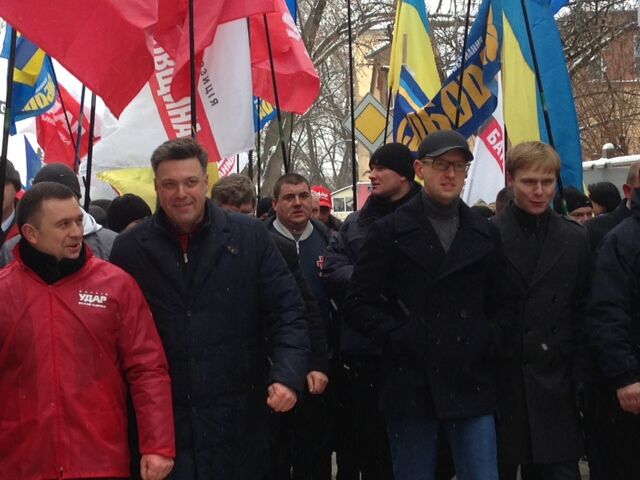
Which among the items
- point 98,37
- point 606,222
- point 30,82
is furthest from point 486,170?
point 98,37

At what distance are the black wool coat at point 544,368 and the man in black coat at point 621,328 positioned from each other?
126mm

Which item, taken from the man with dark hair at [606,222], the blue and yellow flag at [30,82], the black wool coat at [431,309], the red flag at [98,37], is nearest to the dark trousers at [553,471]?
the black wool coat at [431,309]

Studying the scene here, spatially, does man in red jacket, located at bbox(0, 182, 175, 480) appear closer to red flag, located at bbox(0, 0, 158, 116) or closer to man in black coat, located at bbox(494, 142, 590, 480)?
man in black coat, located at bbox(494, 142, 590, 480)

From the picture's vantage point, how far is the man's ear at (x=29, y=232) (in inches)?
173

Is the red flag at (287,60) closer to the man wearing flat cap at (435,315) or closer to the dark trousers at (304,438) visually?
the dark trousers at (304,438)

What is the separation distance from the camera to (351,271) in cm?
617

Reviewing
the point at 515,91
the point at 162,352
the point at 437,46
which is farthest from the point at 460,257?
the point at 437,46

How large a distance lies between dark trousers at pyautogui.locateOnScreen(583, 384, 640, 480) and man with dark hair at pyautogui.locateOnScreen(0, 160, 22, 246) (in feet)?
10.5

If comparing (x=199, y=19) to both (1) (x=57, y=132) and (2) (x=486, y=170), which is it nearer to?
(2) (x=486, y=170)

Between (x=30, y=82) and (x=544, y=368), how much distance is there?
713 cm

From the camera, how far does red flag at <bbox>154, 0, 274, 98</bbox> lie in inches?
309

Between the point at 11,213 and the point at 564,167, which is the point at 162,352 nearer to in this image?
the point at 11,213

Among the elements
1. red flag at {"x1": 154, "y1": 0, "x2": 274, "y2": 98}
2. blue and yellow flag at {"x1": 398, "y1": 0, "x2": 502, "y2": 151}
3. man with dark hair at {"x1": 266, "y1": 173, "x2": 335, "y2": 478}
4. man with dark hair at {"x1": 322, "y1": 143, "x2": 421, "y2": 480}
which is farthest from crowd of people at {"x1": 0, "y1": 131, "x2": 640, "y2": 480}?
blue and yellow flag at {"x1": 398, "y1": 0, "x2": 502, "y2": 151}

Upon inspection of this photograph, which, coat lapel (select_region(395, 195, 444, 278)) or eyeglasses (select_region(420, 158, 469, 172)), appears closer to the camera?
coat lapel (select_region(395, 195, 444, 278))
